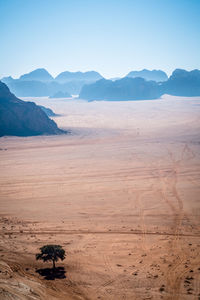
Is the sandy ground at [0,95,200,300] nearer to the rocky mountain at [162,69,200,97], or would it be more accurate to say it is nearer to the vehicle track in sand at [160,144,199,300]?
the vehicle track in sand at [160,144,199,300]

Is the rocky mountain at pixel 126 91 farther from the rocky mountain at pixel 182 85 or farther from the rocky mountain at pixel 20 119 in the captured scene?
the rocky mountain at pixel 20 119

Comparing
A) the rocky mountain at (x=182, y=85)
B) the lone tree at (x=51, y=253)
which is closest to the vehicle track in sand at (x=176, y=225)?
the lone tree at (x=51, y=253)

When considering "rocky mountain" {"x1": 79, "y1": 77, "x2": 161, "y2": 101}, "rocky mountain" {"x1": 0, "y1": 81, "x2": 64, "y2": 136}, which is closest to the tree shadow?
"rocky mountain" {"x1": 0, "y1": 81, "x2": 64, "y2": 136}

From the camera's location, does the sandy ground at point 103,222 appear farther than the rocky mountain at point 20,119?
No

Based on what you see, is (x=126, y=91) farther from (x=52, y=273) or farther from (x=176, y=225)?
(x=52, y=273)

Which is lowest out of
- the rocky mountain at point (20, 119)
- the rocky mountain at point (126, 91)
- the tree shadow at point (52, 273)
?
the tree shadow at point (52, 273)

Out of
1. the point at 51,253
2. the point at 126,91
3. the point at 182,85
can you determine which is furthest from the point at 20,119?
the point at 182,85
